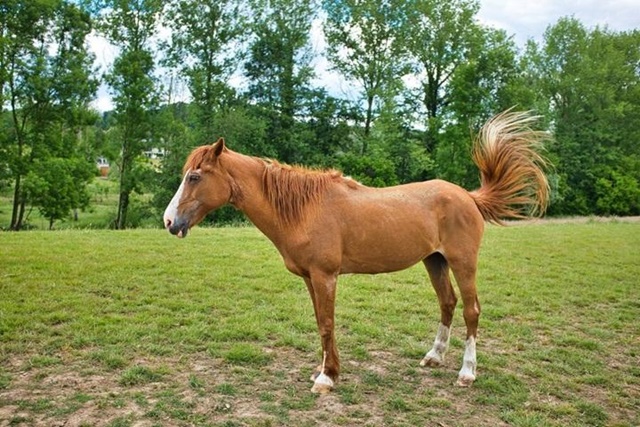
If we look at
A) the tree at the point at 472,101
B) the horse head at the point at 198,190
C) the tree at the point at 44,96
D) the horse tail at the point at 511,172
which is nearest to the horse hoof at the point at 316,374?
the horse head at the point at 198,190

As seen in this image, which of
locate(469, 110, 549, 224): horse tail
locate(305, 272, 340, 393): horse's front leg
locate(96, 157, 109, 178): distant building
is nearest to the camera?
locate(305, 272, 340, 393): horse's front leg

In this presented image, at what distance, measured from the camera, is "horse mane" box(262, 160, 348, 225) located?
4.22m

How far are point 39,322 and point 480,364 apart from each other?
5.06m

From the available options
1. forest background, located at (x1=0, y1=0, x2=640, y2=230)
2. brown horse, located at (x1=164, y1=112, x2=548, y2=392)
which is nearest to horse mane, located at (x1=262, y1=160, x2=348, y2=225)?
brown horse, located at (x1=164, y1=112, x2=548, y2=392)

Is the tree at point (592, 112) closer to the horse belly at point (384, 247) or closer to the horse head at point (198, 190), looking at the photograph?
the horse belly at point (384, 247)

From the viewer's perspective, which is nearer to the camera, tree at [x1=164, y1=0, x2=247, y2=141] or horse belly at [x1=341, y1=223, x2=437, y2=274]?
horse belly at [x1=341, y1=223, x2=437, y2=274]

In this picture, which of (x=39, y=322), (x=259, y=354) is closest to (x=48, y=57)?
(x=39, y=322)

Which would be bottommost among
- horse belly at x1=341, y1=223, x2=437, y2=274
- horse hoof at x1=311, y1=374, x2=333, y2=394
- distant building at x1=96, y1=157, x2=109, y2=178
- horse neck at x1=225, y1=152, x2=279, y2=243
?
horse hoof at x1=311, y1=374, x2=333, y2=394

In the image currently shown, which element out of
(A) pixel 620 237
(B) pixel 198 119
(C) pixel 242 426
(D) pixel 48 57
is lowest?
(C) pixel 242 426

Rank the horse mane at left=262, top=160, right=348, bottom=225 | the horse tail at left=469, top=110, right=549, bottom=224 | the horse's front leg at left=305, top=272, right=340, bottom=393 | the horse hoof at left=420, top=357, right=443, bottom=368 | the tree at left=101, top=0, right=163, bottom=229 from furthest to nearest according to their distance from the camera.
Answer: the tree at left=101, top=0, right=163, bottom=229
the horse tail at left=469, top=110, right=549, bottom=224
the horse hoof at left=420, top=357, right=443, bottom=368
the horse mane at left=262, top=160, right=348, bottom=225
the horse's front leg at left=305, top=272, right=340, bottom=393

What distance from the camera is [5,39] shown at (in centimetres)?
2212

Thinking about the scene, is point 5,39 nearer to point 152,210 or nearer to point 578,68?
point 152,210

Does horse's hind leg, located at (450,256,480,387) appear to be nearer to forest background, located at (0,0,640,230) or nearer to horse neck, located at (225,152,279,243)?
horse neck, located at (225,152,279,243)

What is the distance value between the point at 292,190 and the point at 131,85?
25920mm
